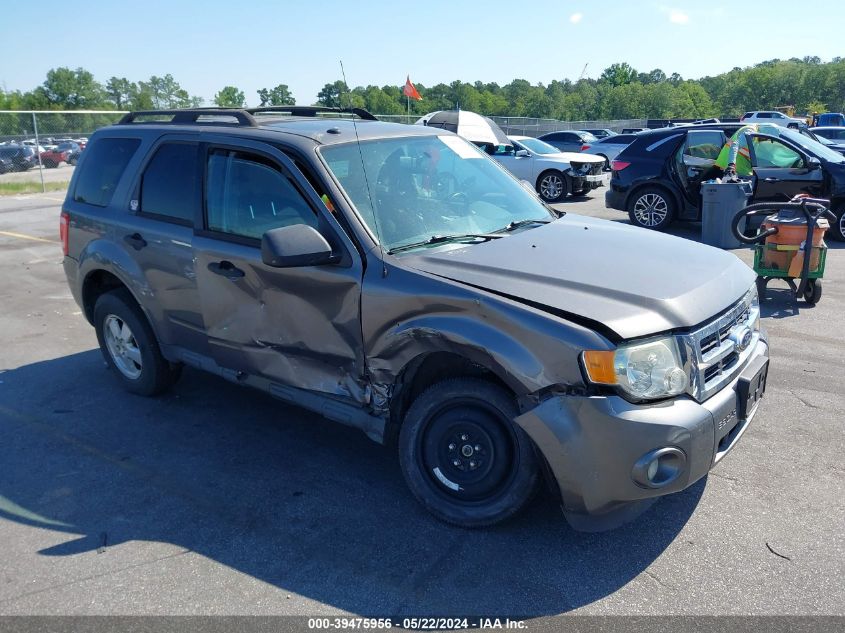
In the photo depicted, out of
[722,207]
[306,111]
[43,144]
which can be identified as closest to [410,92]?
[306,111]

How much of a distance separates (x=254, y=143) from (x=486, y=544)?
257cm

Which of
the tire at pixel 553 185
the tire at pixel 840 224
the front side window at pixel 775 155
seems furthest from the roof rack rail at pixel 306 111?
the tire at pixel 553 185

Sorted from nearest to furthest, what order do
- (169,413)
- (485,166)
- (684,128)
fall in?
(485,166), (169,413), (684,128)

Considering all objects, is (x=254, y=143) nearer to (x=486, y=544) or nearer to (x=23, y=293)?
(x=486, y=544)

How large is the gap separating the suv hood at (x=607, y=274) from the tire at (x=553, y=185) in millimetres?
13206

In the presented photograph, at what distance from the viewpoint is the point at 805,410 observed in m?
4.84

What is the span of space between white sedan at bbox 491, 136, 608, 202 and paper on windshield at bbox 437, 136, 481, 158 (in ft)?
39.7

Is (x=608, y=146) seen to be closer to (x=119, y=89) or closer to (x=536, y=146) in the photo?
(x=536, y=146)

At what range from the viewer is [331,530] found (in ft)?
11.7

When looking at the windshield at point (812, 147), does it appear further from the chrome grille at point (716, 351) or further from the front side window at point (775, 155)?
the chrome grille at point (716, 351)

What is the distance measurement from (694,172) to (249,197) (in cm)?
978

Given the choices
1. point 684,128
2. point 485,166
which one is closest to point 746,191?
point 684,128

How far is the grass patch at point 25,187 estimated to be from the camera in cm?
2177

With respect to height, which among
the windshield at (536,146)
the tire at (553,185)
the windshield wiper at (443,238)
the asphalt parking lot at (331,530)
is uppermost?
the windshield at (536,146)
